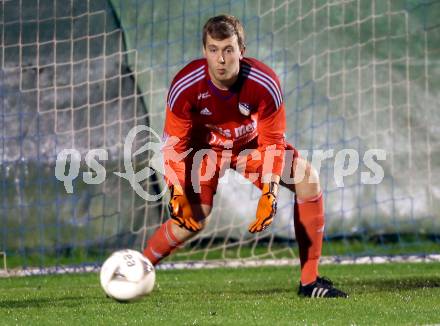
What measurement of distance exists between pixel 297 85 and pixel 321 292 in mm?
3371

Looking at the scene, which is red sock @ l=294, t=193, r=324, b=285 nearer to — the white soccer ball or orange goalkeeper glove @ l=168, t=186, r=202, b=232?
orange goalkeeper glove @ l=168, t=186, r=202, b=232

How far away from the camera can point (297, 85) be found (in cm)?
934

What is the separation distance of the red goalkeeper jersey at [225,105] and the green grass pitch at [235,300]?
2.57 feet

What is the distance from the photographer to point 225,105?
19.9ft

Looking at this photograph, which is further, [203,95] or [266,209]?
[203,95]

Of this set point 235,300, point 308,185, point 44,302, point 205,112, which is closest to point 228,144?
point 205,112

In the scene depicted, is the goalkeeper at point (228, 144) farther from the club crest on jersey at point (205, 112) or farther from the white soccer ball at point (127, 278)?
the white soccer ball at point (127, 278)

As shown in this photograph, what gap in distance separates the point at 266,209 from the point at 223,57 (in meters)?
0.87

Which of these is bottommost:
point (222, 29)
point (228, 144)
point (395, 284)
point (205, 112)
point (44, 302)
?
point (44, 302)

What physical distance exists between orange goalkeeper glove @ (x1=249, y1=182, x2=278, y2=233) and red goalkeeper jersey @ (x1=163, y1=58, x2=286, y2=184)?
119 millimetres

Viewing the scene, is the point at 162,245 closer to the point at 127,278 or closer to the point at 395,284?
the point at 127,278

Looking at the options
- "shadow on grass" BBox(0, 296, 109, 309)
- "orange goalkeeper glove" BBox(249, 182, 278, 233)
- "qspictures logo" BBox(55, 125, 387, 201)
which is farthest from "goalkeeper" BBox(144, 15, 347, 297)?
"qspictures logo" BBox(55, 125, 387, 201)

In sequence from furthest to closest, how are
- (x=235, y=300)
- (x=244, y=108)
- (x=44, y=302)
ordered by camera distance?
(x=44, y=302) → (x=235, y=300) → (x=244, y=108)

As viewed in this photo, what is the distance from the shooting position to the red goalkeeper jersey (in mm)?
6016
